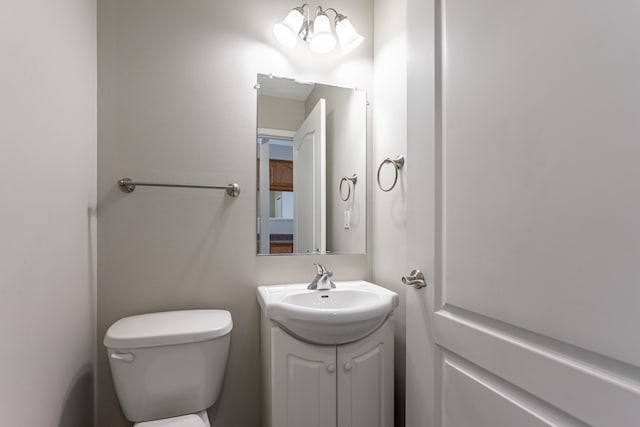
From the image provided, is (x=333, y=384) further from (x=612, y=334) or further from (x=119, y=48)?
(x=119, y=48)

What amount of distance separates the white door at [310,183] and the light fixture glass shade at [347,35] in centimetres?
30

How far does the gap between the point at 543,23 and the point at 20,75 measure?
1240 millimetres

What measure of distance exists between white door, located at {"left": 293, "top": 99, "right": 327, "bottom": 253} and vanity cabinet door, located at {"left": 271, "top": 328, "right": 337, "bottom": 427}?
0.54 meters

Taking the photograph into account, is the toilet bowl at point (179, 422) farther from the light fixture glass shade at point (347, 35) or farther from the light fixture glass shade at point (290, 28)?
the light fixture glass shade at point (347, 35)

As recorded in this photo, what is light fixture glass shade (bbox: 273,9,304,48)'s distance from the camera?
141 centimetres

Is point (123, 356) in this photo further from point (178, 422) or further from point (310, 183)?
point (310, 183)

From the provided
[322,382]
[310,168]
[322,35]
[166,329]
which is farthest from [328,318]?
[322,35]

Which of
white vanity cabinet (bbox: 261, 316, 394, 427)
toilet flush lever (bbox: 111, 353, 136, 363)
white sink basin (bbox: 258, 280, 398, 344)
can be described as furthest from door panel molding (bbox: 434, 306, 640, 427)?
toilet flush lever (bbox: 111, 353, 136, 363)

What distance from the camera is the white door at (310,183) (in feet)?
5.03

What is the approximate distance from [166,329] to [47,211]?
1.76 feet

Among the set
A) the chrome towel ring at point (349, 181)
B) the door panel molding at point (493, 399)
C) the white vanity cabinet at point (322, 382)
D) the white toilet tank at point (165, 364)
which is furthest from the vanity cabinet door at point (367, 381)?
the chrome towel ring at point (349, 181)

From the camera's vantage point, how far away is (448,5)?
0.83 meters

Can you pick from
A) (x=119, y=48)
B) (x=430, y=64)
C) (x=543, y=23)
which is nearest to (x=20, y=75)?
(x=119, y=48)

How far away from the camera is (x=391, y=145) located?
145cm
